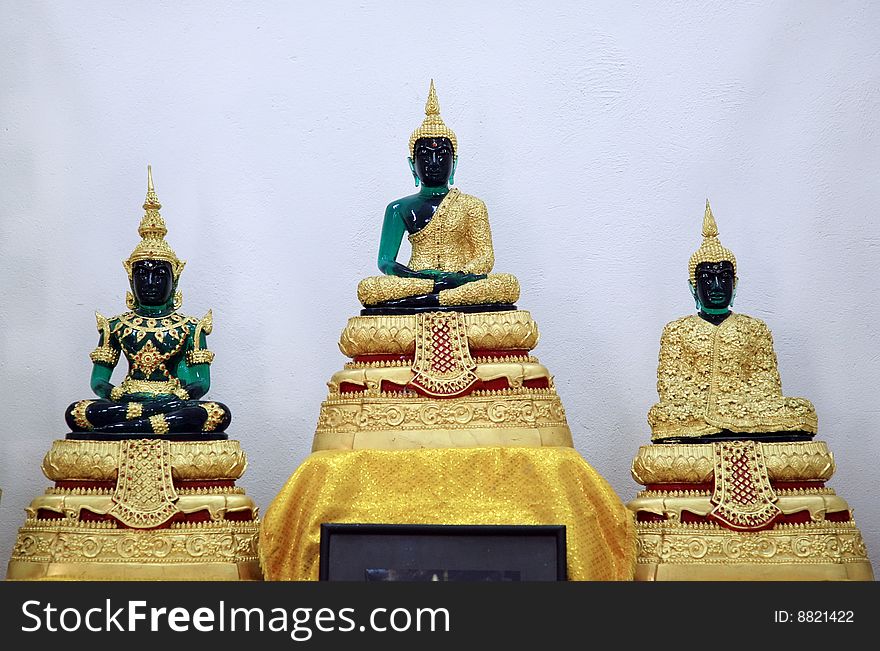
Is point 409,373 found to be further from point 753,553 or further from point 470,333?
point 753,553

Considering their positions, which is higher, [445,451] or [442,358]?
[442,358]

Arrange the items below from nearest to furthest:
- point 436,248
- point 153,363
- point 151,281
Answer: point 153,363 → point 151,281 → point 436,248

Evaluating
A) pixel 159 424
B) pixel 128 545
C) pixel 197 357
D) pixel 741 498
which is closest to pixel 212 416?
pixel 159 424

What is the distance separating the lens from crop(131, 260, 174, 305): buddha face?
5879 millimetres

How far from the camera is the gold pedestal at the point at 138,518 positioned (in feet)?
17.6

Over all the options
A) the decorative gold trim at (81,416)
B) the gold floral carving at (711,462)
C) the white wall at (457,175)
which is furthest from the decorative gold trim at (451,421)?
the white wall at (457,175)

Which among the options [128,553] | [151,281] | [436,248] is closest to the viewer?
[128,553]

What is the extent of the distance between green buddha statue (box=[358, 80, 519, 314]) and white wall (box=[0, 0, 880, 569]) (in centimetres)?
104

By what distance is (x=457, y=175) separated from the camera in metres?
7.15

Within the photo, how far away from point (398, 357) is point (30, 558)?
1.61 m

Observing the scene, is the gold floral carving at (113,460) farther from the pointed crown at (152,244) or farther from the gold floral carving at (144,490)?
the pointed crown at (152,244)

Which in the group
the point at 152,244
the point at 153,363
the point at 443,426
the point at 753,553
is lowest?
the point at 753,553

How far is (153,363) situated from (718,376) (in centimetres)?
229

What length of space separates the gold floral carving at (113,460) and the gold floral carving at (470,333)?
2.32ft
